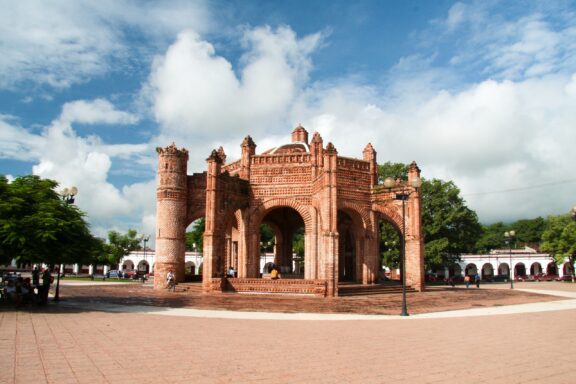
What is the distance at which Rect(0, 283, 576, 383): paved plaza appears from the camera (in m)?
6.38

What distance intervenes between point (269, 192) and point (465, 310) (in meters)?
13.5

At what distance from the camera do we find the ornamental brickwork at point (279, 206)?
22.4 meters

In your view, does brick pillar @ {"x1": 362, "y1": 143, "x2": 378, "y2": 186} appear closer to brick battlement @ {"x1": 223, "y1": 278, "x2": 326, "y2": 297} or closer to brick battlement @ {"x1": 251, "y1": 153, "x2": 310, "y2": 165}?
brick battlement @ {"x1": 251, "y1": 153, "x2": 310, "y2": 165}

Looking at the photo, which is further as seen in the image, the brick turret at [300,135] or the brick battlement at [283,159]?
the brick turret at [300,135]

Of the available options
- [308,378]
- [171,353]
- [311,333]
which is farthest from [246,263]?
[308,378]

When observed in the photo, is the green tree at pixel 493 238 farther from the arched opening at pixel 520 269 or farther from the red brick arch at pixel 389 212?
the red brick arch at pixel 389 212

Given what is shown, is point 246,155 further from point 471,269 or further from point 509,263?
point 509,263

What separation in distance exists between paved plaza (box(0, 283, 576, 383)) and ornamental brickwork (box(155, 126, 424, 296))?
796cm

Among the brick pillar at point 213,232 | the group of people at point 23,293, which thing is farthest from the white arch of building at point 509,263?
the group of people at point 23,293

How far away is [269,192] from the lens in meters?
26.0

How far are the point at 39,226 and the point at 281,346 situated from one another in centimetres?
994

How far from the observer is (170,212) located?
27141 millimetres

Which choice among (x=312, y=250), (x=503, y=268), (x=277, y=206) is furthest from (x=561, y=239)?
(x=277, y=206)

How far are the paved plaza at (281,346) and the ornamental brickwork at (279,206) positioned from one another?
7958 millimetres
